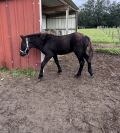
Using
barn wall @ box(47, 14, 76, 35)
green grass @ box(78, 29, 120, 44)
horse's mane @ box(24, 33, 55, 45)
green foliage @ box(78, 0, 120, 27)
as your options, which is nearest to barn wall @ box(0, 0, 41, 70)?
horse's mane @ box(24, 33, 55, 45)

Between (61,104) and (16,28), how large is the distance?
3.43 m

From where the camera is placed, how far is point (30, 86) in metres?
3.74

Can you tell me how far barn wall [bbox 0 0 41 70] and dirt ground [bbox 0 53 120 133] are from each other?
82cm

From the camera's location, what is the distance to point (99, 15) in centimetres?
6775

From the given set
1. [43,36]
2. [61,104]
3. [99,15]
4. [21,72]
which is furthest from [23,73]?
[99,15]

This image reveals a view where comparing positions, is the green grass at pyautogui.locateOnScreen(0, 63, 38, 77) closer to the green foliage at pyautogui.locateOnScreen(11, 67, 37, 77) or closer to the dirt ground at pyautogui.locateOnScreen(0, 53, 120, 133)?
the green foliage at pyautogui.locateOnScreen(11, 67, 37, 77)

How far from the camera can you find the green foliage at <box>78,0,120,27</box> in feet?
199

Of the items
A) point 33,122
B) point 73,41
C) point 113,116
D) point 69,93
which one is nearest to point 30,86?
point 69,93

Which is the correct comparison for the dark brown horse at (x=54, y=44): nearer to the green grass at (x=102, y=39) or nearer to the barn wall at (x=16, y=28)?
the barn wall at (x=16, y=28)

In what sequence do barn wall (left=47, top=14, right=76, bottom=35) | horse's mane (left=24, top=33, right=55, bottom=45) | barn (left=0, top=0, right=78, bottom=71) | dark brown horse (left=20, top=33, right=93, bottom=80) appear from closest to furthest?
dark brown horse (left=20, top=33, right=93, bottom=80), horse's mane (left=24, top=33, right=55, bottom=45), barn (left=0, top=0, right=78, bottom=71), barn wall (left=47, top=14, right=76, bottom=35)

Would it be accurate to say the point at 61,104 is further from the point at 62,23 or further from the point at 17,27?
the point at 62,23

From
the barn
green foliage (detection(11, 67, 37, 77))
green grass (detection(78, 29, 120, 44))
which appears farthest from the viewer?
green grass (detection(78, 29, 120, 44))

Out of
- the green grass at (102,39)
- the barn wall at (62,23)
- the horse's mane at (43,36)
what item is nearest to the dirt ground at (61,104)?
the horse's mane at (43,36)

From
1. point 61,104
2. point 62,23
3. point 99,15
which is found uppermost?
point 99,15
